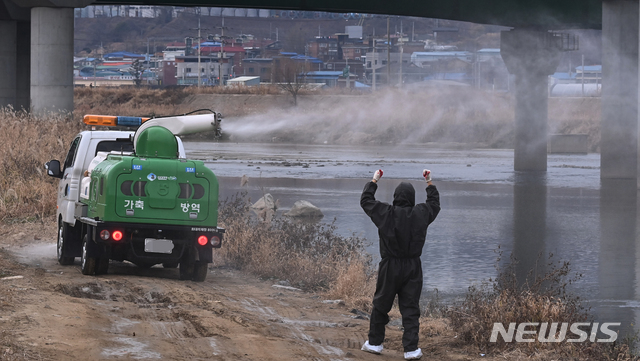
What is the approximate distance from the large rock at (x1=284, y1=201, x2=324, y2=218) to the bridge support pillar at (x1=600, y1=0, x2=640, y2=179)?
54.0 ft

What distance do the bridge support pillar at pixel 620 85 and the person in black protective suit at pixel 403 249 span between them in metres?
27.6

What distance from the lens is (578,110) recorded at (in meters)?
71.2

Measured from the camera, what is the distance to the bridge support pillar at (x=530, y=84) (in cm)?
3822

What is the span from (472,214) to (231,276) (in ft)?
36.1

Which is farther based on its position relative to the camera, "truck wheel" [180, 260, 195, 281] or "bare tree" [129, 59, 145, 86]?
"bare tree" [129, 59, 145, 86]

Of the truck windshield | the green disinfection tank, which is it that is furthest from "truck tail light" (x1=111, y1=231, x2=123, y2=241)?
the truck windshield

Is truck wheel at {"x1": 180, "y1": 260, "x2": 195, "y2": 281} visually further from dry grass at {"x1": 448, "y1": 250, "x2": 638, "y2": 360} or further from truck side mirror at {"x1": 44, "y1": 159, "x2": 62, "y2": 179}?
dry grass at {"x1": 448, "y1": 250, "x2": 638, "y2": 360}

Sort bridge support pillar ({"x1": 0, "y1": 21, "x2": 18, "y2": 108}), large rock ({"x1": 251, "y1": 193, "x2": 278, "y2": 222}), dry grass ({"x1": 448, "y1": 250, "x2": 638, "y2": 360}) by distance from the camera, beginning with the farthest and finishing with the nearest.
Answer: bridge support pillar ({"x1": 0, "y1": 21, "x2": 18, "y2": 108}), large rock ({"x1": 251, "y1": 193, "x2": 278, "y2": 222}), dry grass ({"x1": 448, "y1": 250, "x2": 638, "y2": 360})

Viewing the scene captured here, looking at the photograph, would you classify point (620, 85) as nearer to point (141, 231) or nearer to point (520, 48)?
point (520, 48)

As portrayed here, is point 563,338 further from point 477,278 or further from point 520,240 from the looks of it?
point 520,240

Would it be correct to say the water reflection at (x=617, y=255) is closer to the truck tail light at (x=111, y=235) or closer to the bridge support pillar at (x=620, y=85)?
the bridge support pillar at (x=620, y=85)

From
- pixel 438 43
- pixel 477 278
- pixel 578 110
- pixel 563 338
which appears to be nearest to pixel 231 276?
pixel 477 278

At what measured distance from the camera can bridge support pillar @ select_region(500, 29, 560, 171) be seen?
38.2 m

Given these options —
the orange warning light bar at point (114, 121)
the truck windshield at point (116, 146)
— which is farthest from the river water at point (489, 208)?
the orange warning light bar at point (114, 121)
